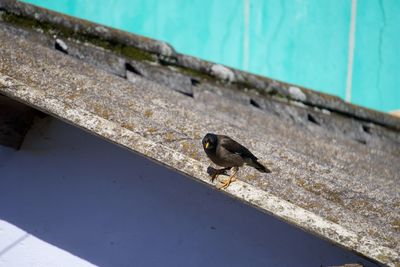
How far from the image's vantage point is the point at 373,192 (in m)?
3.44

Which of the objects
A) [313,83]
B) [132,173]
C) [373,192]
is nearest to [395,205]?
[373,192]

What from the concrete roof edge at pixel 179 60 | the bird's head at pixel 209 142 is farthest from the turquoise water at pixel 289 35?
the bird's head at pixel 209 142

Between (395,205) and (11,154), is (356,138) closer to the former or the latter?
(395,205)

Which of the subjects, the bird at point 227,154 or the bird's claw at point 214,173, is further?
the bird at point 227,154

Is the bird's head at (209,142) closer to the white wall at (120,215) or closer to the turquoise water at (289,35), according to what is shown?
the white wall at (120,215)

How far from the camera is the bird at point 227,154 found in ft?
10.2

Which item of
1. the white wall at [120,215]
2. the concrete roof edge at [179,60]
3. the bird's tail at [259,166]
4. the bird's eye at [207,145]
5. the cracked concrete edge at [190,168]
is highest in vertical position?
the cracked concrete edge at [190,168]

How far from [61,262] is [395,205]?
5.88 ft

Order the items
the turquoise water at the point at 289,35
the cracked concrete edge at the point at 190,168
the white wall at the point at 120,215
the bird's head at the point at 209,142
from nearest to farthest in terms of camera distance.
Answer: the cracked concrete edge at the point at 190,168 < the bird's head at the point at 209,142 < the white wall at the point at 120,215 < the turquoise water at the point at 289,35

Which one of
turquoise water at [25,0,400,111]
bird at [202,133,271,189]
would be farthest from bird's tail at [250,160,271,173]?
turquoise water at [25,0,400,111]

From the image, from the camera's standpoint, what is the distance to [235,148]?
335 centimetres

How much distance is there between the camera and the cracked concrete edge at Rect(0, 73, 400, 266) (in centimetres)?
249

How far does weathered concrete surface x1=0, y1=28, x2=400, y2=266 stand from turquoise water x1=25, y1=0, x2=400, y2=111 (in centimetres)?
392

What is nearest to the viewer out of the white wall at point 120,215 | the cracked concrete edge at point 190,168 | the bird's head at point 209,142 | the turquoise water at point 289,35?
the cracked concrete edge at point 190,168
